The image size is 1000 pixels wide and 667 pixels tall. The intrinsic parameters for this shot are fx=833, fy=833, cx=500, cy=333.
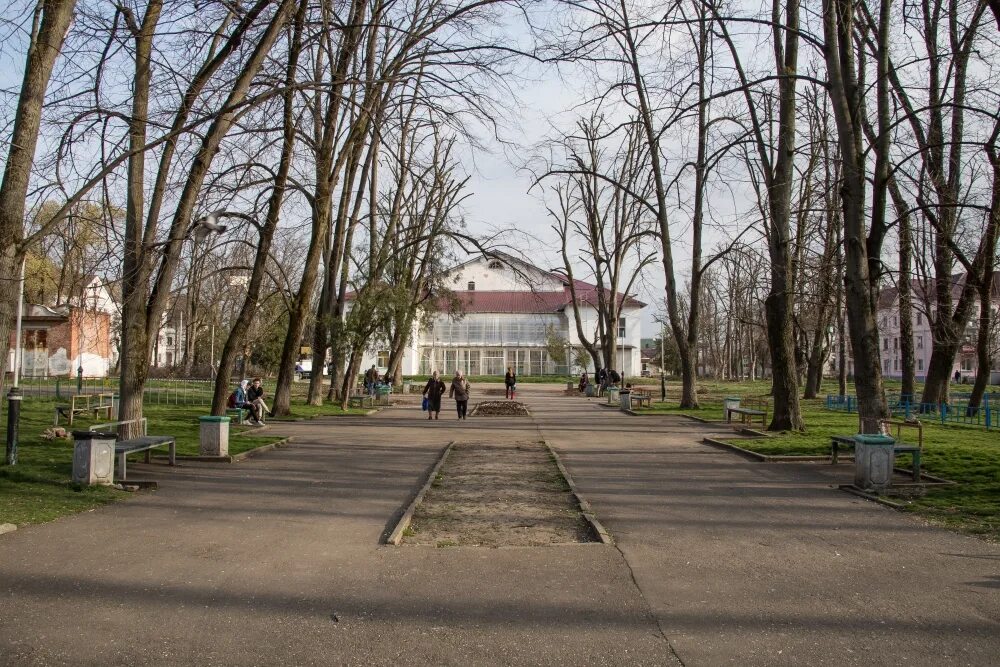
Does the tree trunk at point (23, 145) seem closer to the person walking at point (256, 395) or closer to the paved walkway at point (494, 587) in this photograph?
the paved walkway at point (494, 587)

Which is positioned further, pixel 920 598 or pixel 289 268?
pixel 289 268

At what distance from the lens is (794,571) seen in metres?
6.72

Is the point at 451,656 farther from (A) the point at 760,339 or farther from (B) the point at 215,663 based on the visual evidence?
(A) the point at 760,339

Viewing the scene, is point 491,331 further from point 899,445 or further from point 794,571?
point 794,571

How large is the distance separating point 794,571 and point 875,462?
15.3 feet

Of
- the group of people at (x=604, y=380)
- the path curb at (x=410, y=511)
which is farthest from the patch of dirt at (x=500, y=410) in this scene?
the path curb at (x=410, y=511)

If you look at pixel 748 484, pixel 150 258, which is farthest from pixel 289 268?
pixel 748 484

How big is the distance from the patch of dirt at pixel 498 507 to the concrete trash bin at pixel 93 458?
4140 millimetres

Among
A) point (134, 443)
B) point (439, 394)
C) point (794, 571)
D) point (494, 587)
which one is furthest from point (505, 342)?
point (494, 587)

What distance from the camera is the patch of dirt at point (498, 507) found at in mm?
8078

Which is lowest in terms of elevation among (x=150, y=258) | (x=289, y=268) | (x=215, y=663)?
(x=215, y=663)

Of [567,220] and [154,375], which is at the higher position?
[567,220]

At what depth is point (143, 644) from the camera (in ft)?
16.2

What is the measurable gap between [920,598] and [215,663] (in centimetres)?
477
